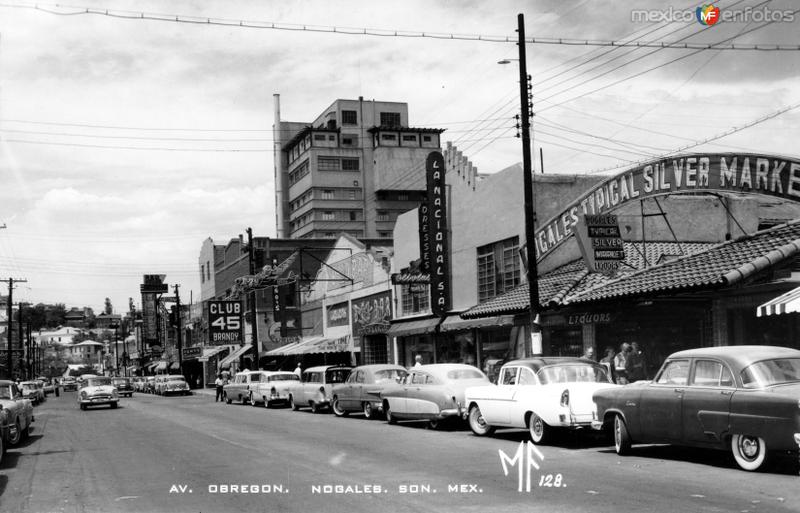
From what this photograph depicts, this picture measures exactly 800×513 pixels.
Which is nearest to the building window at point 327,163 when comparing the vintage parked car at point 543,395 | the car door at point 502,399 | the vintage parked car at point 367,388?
the vintage parked car at point 367,388

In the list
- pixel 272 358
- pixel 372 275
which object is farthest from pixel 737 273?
pixel 272 358

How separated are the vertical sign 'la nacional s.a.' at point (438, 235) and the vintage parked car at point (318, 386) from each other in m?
5.33

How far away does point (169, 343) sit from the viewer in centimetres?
10162

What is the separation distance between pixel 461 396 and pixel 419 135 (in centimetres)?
7299

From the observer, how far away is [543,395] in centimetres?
1577

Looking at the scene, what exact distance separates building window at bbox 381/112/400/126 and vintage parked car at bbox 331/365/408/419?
69.0 metres

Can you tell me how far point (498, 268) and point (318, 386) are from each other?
7.25 metres

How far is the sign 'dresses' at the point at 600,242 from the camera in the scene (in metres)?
23.6

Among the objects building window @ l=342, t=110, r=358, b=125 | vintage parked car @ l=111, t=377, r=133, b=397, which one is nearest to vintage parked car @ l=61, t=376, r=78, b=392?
building window @ l=342, t=110, r=358, b=125

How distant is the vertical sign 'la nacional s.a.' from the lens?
3334cm

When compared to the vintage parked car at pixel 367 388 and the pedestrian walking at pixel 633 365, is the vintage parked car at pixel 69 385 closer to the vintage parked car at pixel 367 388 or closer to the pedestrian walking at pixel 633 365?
the vintage parked car at pixel 367 388

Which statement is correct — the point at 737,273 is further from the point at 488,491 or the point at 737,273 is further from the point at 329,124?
the point at 329,124

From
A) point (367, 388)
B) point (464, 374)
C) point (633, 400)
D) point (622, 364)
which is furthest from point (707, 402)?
point (367, 388)

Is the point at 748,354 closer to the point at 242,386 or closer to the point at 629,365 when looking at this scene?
the point at 629,365
